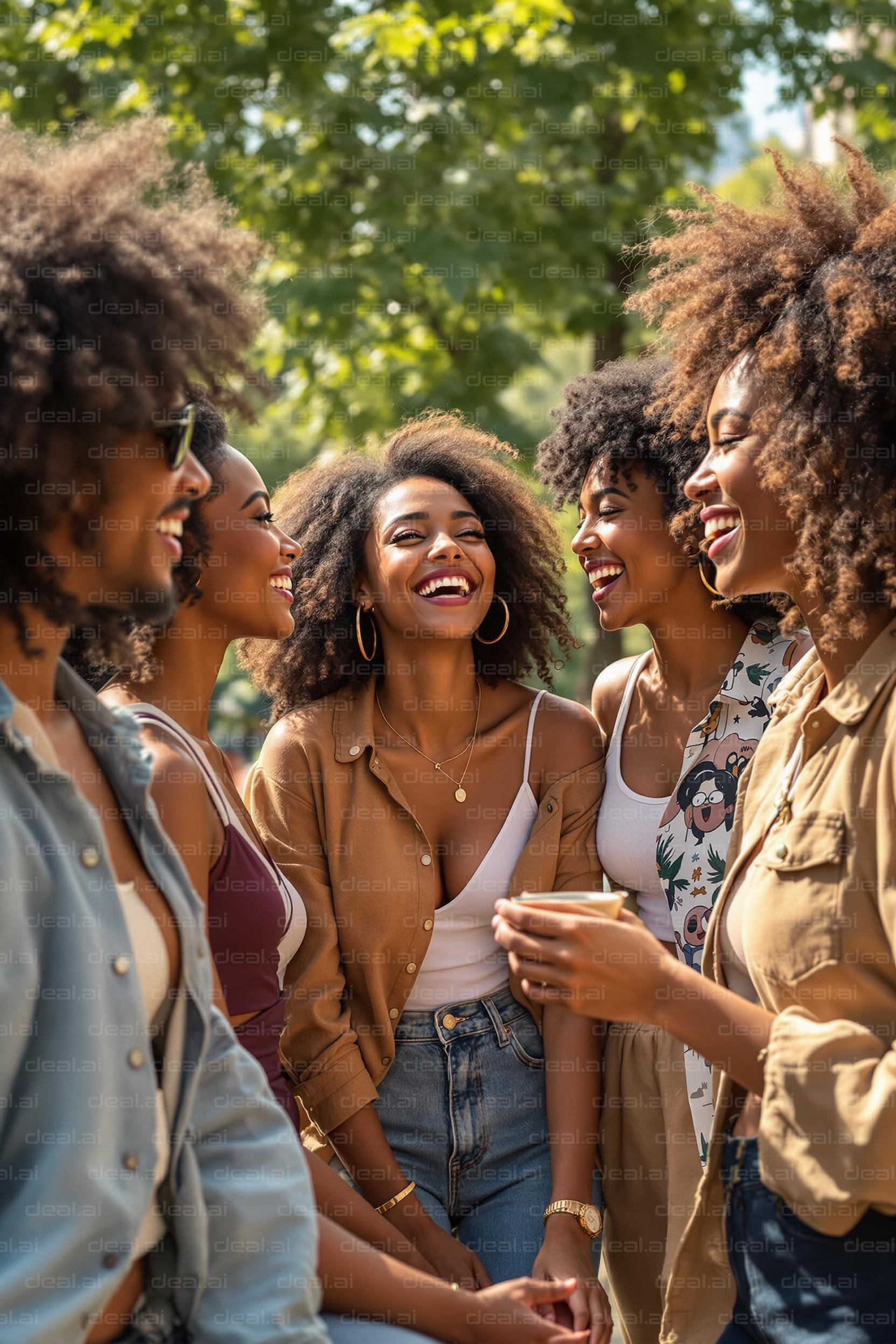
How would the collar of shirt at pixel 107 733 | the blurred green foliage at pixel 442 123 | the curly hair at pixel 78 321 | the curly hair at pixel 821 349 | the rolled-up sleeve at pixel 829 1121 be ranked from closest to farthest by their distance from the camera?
the curly hair at pixel 78 321
the rolled-up sleeve at pixel 829 1121
the collar of shirt at pixel 107 733
the curly hair at pixel 821 349
the blurred green foliage at pixel 442 123

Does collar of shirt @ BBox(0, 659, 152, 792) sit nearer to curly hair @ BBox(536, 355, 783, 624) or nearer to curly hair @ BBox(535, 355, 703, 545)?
curly hair @ BBox(536, 355, 783, 624)

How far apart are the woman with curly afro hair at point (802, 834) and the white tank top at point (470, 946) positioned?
0.86m

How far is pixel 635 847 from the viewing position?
362 centimetres

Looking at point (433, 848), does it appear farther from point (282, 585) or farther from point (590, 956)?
point (590, 956)

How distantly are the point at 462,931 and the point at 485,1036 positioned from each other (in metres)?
0.28

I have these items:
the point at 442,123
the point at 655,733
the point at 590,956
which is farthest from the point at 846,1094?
the point at 442,123

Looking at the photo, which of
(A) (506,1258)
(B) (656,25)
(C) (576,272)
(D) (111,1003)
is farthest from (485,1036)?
(B) (656,25)

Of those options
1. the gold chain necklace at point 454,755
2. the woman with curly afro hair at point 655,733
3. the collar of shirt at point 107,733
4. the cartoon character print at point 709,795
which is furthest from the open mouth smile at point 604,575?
the collar of shirt at point 107,733

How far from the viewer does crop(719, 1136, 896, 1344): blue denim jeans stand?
2.26 m

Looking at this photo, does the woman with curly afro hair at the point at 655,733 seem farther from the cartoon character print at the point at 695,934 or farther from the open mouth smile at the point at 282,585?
the open mouth smile at the point at 282,585

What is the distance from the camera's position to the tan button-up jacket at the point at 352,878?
3371mm

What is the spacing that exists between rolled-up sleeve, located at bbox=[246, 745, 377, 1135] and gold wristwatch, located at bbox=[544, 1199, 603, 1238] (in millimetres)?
530

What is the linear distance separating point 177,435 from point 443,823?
171 centimetres

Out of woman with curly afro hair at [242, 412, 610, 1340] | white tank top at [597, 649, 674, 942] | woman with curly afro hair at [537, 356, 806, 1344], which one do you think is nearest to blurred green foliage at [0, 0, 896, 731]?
woman with curly afro hair at [537, 356, 806, 1344]
